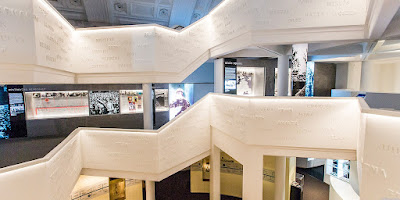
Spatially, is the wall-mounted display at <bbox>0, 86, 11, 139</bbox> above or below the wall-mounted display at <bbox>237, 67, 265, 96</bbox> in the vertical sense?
below

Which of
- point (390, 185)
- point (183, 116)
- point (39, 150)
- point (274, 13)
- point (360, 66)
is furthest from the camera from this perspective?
point (360, 66)

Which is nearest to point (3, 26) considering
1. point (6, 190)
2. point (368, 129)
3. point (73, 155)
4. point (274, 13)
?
point (6, 190)

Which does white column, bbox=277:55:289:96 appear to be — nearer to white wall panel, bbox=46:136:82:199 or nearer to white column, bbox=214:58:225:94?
white column, bbox=214:58:225:94

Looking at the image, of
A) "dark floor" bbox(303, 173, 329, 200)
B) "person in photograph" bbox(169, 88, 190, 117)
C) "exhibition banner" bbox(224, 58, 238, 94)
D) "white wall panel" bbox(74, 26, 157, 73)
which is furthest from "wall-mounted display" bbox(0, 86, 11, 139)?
"dark floor" bbox(303, 173, 329, 200)

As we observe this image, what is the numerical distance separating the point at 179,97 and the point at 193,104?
348 centimetres

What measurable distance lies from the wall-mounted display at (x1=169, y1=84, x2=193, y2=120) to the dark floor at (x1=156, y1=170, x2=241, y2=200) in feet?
9.90

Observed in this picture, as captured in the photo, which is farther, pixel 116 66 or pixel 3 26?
pixel 116 66

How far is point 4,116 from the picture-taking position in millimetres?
5848

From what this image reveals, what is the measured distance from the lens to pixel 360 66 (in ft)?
28.3

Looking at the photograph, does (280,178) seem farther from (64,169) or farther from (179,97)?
(64,169)

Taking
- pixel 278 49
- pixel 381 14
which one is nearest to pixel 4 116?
pixel 278 49

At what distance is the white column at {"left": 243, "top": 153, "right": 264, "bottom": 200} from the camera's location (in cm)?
456

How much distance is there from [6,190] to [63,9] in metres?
6.70

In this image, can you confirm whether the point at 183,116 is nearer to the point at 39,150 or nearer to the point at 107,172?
the point at 107,172
